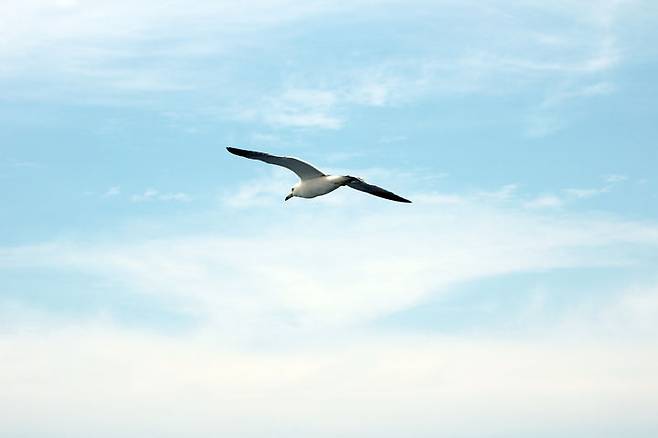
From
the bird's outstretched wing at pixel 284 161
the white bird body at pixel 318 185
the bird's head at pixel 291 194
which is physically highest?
the bird's head at pixel 291 194

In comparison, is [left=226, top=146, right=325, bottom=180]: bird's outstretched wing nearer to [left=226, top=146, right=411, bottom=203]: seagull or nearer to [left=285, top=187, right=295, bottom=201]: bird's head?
[left=226, top=146, right=411, bottom=203]: seagull

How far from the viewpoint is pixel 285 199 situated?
91.9 m

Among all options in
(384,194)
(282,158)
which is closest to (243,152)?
(282,158)

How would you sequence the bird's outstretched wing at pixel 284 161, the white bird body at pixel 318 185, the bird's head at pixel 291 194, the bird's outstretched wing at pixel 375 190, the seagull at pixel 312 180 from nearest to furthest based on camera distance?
the white bird body at pixel 318 185
the seagull at pixel 312 180
the bird's outstretched wing at pixel 284 161
the bird's outstretched wing at pixel 375 190
the bird's head at pixel 291 194

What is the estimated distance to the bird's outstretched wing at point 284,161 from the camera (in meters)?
85.5

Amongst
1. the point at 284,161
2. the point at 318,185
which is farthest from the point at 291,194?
the point at 284,161

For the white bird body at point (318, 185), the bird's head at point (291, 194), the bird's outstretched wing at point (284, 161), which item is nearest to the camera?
the white bird body at point (318, 185)

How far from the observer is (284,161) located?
8606 cm

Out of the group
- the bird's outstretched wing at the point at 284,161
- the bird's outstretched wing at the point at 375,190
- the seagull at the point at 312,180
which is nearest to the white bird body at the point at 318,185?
the seagull at the point at 312,180

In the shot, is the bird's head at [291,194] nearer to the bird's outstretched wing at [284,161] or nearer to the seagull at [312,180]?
the seagull at [312,180]

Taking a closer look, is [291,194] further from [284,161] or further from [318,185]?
[284,161]

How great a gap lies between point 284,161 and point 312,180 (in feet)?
8.08

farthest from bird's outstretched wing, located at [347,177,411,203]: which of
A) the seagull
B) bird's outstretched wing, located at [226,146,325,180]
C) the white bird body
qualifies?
bird's outstretched wing, located at [226,146,325,180]

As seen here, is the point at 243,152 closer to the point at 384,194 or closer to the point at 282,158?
the point at 282,158
